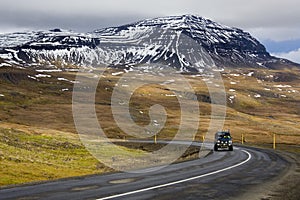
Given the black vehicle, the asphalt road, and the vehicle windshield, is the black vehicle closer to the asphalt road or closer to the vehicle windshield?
the vehicle windshield

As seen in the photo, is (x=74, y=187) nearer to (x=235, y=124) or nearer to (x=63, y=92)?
(x=235, y=124)

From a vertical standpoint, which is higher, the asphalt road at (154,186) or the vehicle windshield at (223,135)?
the vehicle windshield at (223,135)

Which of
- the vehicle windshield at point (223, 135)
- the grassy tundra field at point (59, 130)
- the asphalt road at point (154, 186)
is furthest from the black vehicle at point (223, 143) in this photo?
the asphalt road at point (154, 186)

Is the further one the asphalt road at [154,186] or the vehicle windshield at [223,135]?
the vehicle windshield at [223,135]

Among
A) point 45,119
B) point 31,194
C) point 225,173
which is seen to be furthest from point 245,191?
point 45,119

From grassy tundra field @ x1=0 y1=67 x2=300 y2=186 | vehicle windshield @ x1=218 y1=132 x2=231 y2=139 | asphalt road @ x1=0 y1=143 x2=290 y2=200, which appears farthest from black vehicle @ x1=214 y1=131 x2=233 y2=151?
asphalt road @ x1=0 y1=143 x2=290 y2=200

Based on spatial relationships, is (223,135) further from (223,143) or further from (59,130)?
(59,130)

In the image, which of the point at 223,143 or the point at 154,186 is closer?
the point at 154,186

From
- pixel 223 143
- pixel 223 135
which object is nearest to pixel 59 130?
pixel 223 135

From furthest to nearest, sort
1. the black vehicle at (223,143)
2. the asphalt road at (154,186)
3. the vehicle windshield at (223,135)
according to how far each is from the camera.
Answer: the vehicle windshield at (223,135)
the black vehicle at (223,143)
the asphalt road at (154,186)

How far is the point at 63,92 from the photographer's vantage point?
185m

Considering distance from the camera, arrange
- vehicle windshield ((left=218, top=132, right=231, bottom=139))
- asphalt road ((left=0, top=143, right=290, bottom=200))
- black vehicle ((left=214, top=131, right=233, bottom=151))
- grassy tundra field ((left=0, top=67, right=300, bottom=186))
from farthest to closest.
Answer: vehicle windshield ((left=218, top=132, right=231, bottom=139)) → black vehicle ((left=214, top=131, right=233, bottom=151)) → grassy tundra field ((left=0, top=67, right=300, bottom=186)) → asphalt road ((left=0, top=143, right=290, bottom=200))

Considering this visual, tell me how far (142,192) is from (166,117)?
125680 millimetres

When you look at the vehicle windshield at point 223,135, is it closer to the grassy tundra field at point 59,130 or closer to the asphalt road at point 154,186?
the grassy tundra field at point 59,130
